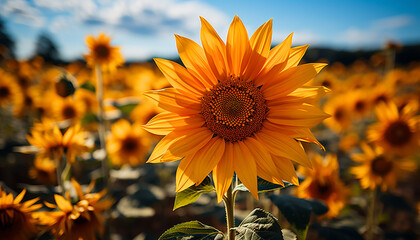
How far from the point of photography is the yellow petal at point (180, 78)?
1.16 m

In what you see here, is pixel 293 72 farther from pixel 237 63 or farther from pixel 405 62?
pixel 405 62

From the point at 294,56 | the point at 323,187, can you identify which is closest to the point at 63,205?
the point at 294,56

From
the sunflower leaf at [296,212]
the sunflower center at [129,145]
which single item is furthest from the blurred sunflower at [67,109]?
the sunflower leaf at [296,212]

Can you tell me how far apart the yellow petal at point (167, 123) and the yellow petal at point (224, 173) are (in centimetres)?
23

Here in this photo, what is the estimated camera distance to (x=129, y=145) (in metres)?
3.82

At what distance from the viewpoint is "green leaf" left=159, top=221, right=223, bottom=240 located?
1.20 m

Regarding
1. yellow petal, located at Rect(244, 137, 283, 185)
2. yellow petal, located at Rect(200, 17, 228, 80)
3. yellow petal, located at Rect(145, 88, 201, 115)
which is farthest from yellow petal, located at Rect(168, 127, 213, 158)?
yellow petal, located at Rect(200, 17, 228, 80)

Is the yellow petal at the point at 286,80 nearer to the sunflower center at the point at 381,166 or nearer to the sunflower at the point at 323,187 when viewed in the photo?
the sunflower at the point at 323,187

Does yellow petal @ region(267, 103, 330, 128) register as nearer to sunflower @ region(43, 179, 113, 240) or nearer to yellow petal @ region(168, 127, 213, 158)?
yellow petal @ region(168, 127, 213, 158)

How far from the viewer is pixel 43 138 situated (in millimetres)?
2184

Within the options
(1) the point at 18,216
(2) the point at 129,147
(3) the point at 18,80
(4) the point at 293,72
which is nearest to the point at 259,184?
(4) the point at 293,72

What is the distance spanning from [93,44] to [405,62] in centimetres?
2618

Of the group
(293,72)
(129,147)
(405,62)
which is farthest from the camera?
(405,62)

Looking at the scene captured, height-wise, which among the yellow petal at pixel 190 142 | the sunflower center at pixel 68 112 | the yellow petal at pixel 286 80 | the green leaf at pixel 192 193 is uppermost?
the yellow petal at pixel 286 80
